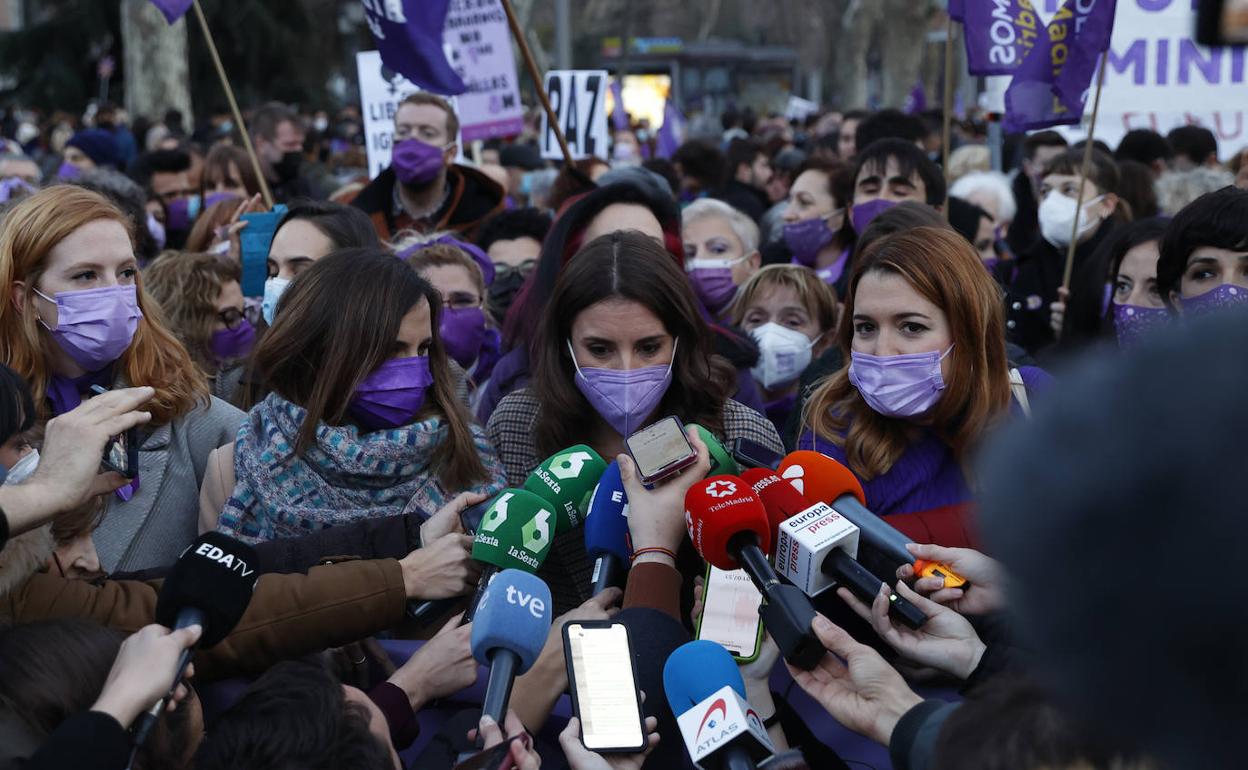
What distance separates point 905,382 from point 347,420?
4.65ft

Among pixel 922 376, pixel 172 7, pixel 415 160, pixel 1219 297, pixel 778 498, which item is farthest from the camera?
pixel 415 160

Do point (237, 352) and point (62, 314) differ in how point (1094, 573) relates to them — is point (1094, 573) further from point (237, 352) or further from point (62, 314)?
point (237, 352)

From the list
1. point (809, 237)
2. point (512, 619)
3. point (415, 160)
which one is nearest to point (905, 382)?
point (512, 619)

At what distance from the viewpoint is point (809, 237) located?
21.9 feet

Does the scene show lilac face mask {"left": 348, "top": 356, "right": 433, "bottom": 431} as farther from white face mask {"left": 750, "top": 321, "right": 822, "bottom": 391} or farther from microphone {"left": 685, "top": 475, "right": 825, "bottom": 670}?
white face mask {"left": 750, "top": 321, "right": 822, "bottom": 391}

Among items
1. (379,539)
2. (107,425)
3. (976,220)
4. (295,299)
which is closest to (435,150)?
(976,220)

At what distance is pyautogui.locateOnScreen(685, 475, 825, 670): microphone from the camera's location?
2.29 m

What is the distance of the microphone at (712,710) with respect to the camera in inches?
82.0

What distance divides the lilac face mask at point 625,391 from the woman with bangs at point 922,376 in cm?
45

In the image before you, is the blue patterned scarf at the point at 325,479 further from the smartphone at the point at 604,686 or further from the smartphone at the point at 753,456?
the smartphone at the point at 604,686

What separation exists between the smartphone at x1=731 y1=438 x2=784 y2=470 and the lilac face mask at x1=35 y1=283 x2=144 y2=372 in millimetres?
1713

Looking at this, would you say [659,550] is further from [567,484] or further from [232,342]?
[232,342]

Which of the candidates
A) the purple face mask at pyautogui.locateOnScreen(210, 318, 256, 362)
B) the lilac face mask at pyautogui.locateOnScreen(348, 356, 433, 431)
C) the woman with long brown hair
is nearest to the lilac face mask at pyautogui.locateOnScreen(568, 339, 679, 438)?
the woman with long brown hair

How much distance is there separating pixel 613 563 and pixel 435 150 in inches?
172
